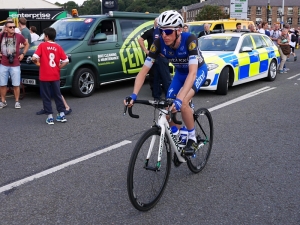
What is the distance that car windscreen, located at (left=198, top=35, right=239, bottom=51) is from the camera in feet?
36.8

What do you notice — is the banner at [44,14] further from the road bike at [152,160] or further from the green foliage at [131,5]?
the green foliage at [131,5]

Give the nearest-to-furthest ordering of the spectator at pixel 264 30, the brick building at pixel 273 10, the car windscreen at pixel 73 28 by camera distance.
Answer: the car windscreen at pixel 73 28, the spectator at pixel 264 30, the brick building at pixel 273 10

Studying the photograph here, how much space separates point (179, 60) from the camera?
446 cm

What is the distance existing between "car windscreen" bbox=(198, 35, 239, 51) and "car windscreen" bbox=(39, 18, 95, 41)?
324cm

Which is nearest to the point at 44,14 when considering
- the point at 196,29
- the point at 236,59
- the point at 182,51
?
the point at 196,29

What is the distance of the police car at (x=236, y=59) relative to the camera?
10.1 m

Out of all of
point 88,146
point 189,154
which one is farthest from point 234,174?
point 88,146

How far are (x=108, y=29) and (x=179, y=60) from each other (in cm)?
687

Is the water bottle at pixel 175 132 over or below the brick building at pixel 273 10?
below

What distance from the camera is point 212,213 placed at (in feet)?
12.6

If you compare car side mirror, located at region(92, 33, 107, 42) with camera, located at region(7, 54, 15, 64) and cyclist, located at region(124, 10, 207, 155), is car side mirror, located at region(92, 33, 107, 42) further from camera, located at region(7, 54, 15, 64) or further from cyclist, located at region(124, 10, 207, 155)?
cyclist, located at region(124, 10, 207, 155)

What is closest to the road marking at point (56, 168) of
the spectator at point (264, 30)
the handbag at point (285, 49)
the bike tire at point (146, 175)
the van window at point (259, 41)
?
the bike tire at point (146, 175)

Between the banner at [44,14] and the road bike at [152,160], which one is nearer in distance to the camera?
the road bike at [152,160]

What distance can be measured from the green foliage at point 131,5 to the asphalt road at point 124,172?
178 feet
